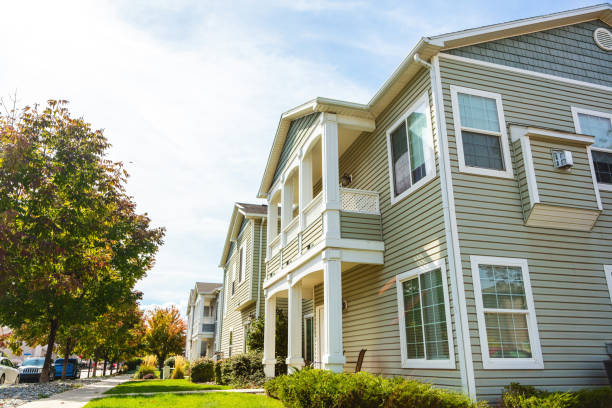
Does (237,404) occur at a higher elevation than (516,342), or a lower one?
lower

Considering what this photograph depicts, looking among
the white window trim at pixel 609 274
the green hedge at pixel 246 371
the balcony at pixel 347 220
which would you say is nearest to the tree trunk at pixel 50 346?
the green hedge at pixel 246 371

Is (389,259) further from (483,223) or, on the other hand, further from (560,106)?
(560,106)

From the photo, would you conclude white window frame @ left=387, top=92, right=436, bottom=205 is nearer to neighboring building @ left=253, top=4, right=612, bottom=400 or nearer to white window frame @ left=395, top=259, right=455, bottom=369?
neighboring building @ left=253, top=4, right=612, bottom=400

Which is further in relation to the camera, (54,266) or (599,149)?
(54,266)

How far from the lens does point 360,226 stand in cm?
1048

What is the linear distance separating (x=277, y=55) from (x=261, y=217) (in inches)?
461

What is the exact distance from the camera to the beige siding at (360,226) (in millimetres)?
10313

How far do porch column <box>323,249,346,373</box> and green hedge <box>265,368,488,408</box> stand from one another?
A: 974 millimetres

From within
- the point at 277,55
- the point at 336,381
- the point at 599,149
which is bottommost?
the point at 336,381

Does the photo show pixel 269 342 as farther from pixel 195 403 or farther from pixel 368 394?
pixel 368 394

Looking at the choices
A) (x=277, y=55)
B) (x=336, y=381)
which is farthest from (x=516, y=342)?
(x=277, y=55)

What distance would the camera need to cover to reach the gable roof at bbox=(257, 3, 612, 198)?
8906mm

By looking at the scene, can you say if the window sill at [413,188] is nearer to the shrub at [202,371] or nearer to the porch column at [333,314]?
the porch column at [333,314]

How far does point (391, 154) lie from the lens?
10578 millimetres
